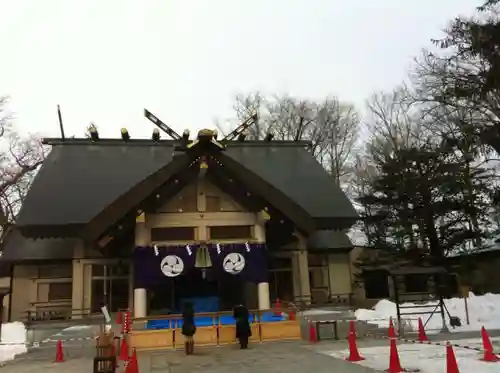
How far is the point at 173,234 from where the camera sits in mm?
18000

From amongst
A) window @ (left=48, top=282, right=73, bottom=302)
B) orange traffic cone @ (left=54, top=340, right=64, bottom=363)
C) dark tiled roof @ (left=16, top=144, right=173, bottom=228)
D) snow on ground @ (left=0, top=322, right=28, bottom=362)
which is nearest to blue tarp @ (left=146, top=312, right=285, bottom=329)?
orange traffic cone @ (left=54, top=340, right=64, bottom=363)

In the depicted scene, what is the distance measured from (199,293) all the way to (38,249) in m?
7.80

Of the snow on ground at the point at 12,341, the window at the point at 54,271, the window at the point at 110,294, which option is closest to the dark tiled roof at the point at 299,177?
the window at the point at 110,294

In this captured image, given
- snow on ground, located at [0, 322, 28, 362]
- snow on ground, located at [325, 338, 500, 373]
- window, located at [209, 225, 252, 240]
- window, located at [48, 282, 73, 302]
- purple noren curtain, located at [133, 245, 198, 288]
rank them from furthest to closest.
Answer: window, located at [48, 282, 73, 302] < window, located at [209, 225, 252, 240] < purple noren curtain, located at [133, 245, 198, 288] < snow on ground, located at [0, 322, 28, 362] < snow on ground, located at [325, 338, 500, 373]

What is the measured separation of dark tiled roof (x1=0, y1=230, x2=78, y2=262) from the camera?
2059 centimetres

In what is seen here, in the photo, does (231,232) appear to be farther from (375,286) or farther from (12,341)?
(375,286)

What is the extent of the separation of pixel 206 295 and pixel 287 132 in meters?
21.3

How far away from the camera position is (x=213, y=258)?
17719 millimetres

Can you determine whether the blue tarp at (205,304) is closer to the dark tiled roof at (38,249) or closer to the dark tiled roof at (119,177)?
the dark tiled roof at (119,177)

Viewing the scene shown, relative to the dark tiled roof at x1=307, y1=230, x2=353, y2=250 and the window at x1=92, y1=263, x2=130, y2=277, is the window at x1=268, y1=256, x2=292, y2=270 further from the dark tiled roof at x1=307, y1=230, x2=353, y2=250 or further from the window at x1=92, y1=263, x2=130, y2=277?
the window at x1=92, y1=263, x2=130, y2=277

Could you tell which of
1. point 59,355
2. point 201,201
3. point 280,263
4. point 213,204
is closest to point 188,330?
point 59,355

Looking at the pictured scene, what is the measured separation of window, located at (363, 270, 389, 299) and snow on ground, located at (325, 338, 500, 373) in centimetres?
1257

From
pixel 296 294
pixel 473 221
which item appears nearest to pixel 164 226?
pixel 296 294

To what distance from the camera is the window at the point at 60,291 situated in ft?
67.6
